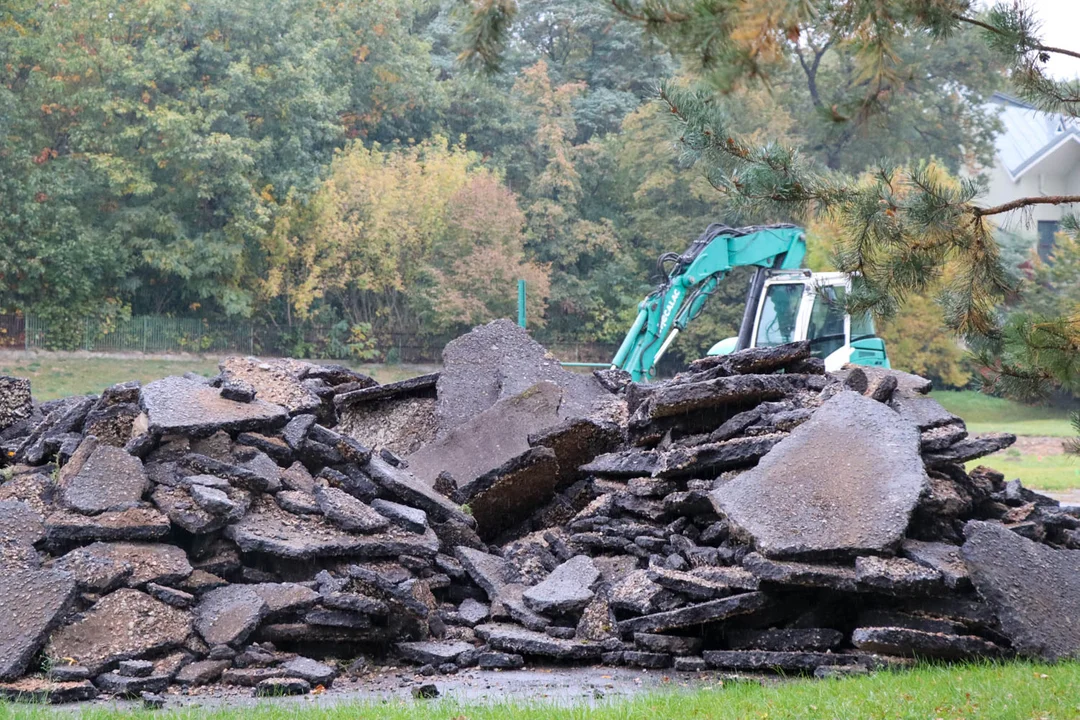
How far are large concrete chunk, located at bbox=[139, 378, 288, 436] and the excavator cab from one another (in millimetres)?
9059

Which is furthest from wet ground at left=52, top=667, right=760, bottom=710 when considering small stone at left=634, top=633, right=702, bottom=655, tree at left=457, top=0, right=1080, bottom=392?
tree at left=457, top=0, right=1080, bottom=392

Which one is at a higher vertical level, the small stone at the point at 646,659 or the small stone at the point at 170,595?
the small stone at the point at 170,595

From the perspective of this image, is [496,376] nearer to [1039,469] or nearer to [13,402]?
[13,402]

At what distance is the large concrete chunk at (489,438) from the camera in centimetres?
953

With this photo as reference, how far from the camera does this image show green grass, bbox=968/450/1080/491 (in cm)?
1775

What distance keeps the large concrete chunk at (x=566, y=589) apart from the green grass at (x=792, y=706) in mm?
1463

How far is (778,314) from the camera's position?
16.4m

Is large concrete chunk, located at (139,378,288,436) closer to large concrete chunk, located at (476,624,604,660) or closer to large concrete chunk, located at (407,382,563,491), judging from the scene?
large concrete chunk, located at (407,382,563,491)

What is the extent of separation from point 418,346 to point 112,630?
31.9 metres

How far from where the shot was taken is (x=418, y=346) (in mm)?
38250

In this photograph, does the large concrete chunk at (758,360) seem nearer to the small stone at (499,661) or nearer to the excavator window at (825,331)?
the small stone at (499,661)

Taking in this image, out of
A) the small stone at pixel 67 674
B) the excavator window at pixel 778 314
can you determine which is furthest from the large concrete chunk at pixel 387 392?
the excavator window at pixel 778 314

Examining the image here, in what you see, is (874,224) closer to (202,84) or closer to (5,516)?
(5,516)

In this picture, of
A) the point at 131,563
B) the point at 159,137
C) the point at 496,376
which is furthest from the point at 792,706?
the point at 159,137
